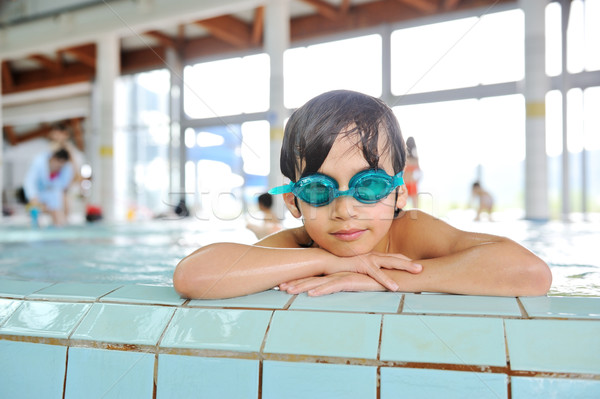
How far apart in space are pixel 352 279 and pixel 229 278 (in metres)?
0.34

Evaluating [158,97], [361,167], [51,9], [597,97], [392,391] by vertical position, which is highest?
[51,9]

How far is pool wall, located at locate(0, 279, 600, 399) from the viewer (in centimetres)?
83

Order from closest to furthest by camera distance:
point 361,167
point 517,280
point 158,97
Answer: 1. point 517,280
2. point 361,167
3. point 158,97

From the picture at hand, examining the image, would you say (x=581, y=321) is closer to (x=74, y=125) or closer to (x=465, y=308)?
(x=465, y=308)

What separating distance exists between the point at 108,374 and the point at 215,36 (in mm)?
14025

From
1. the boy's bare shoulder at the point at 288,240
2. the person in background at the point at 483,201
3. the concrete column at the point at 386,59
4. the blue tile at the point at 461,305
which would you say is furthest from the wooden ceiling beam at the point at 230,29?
the blue tile at the point at 461,305

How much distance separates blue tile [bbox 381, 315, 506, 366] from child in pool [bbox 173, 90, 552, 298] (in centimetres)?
25

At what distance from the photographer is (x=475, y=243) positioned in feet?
4.27

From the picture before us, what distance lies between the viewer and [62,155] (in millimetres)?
7531

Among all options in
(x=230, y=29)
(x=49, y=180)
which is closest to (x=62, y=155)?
(x=49, y=180)

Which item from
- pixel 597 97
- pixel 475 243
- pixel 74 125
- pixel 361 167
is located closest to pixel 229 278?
pixel 361 167

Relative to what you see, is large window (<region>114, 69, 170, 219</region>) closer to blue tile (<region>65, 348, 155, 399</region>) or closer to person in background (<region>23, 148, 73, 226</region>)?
person in background (<region>23, 148, 73, 226</region>)

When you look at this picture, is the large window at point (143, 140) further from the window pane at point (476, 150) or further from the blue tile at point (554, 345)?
the blue tile at point (554, 345)

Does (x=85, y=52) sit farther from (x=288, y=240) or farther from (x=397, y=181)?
(x=397, y=181)
